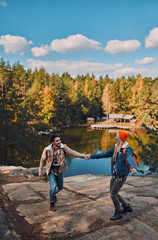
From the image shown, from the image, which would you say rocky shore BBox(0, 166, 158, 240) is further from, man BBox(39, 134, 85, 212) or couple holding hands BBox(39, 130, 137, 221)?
man BBox(39, 134, 85, 212)

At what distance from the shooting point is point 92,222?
15.2ft

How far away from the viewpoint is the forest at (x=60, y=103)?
18.7 metres

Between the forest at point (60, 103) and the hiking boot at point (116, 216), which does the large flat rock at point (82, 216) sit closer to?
the hiking boot at point (116, 216)

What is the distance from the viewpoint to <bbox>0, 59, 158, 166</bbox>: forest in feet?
61.4

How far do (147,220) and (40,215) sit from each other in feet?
8.45

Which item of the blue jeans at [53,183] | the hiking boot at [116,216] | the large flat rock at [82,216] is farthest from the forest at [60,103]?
the hiking boot at [116,216]

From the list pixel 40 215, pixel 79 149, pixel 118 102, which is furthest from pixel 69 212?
pixel 118 102

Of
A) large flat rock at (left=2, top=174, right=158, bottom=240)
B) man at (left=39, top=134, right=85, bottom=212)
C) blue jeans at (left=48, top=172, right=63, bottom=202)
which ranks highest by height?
man at (left=39, top=134, right=85, bottom=212)

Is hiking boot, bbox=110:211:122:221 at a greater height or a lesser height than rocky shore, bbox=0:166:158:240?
greater

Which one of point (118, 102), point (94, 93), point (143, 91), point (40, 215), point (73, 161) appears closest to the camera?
point (40, 215)

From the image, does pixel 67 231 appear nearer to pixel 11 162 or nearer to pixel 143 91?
pixel 11 162

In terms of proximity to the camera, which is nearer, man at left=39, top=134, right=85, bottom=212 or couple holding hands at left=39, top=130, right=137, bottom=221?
couple holding hands at left=39, top=130, right=137, bottom=221

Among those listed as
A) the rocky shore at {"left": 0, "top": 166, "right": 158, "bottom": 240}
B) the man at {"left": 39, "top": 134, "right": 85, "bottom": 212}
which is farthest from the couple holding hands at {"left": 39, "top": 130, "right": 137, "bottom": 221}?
the rocky shore at {"left": 0, "top": 166, "right": 158, "bottom": 240}

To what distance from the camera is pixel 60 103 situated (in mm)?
59125
